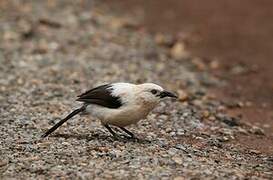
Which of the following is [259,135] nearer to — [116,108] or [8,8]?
[116,108]

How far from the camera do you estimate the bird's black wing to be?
845 centimetres

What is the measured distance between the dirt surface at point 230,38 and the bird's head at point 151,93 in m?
2.85

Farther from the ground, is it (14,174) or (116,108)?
(116,108)

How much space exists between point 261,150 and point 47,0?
11007 millimetres

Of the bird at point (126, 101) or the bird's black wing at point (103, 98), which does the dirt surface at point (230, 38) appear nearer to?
the bird at point (126, 101)

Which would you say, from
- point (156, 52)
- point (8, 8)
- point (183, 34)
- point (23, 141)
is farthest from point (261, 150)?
point (8, 8)

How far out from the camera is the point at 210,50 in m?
16.8

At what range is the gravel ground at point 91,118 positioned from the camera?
7758mm

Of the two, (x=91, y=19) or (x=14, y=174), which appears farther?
(x=91, y=19)

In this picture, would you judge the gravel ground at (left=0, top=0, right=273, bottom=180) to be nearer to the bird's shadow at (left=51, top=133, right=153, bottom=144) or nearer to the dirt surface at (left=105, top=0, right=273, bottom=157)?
the bird's shadow at (left=51, top=133, right=153, bottom=144)

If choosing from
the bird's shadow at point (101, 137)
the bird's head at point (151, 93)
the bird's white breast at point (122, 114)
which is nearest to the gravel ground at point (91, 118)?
the bird's shadow at point (101, 137)

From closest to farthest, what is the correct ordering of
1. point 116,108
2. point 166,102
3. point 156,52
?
point 116,108
point 166,102
point 156,52

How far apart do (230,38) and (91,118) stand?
8.38m

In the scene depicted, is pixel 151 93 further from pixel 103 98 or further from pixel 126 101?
pixel 103 98
